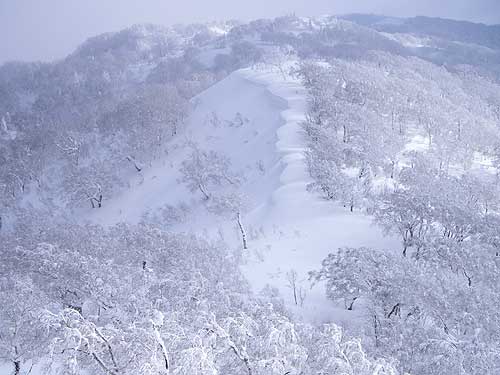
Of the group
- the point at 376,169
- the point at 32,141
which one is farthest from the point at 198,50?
the point at 376,169

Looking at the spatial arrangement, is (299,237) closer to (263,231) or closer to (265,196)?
(263,231)

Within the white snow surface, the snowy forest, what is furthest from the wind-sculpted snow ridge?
the snowy forest

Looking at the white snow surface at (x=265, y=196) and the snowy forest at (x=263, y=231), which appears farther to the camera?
the white snow surface at (x=265, y=196)

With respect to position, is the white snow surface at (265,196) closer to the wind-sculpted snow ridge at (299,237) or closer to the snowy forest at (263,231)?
the wind-sculpted snow ridge at (299,237)

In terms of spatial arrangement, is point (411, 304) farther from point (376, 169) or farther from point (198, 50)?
point (198, 50)

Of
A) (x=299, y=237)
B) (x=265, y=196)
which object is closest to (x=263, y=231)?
(x=299, y=237)

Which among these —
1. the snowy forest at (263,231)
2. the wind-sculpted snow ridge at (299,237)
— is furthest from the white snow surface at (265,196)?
the snowy forest at (263,231)

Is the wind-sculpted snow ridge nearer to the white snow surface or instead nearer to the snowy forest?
the white snow surface
